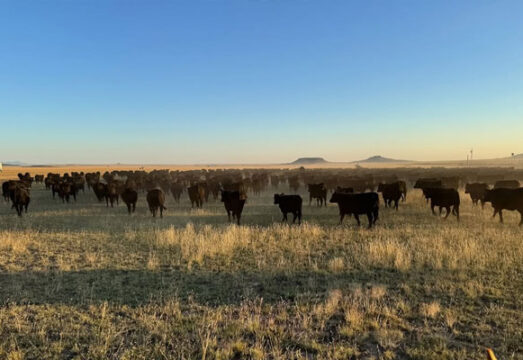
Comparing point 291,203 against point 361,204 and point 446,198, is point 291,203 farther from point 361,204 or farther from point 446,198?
point 446,198

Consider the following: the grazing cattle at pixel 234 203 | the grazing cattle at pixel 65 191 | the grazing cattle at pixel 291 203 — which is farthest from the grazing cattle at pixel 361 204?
the grazing cattle at pixel 65 191

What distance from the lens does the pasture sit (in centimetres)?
437

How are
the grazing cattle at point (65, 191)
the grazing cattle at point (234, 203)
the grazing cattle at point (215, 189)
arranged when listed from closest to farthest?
the grazing cattle at point (234, 203) < the grazing cattle at point (65, 191) < the grazing cattle at point (215, 189)

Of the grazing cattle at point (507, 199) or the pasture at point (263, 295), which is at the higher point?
the grazing cattle at point (507, 199)

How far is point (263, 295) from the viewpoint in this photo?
6176 mm

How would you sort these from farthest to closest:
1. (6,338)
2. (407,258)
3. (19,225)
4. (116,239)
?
(19,225), (116,239), (407,258), (6,338)

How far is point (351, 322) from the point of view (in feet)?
16.2

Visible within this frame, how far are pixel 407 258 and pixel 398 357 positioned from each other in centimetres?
417

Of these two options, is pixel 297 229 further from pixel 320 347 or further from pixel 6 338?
pixel 6 338

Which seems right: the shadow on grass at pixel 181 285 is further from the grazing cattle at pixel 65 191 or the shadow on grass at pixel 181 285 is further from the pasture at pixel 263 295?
the grazing cattle at pixel 65 191

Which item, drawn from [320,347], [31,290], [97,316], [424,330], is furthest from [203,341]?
[31,290]

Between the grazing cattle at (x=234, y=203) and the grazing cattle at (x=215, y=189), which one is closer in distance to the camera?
the grazing cattle at (x=234, y=203)

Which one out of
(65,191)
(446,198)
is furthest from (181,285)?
(65,191)

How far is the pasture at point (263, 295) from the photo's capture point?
4367mm
